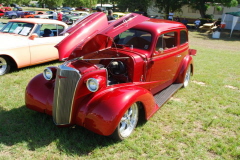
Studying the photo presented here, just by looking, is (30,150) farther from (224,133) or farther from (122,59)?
(224,133)

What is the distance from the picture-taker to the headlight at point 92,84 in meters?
3.02

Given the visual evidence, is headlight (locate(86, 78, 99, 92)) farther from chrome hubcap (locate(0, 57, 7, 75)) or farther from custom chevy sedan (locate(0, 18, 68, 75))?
chrome hubcap (locate(0, 57, 7, 75))

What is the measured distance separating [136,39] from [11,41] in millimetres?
3853

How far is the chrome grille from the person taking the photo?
9.91 ft

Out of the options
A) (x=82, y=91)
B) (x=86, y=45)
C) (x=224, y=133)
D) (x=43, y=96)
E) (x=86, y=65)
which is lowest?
(x=224, y=133)

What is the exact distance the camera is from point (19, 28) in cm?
675

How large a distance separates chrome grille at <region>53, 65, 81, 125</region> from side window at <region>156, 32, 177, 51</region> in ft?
6.57

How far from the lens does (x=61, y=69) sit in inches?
120

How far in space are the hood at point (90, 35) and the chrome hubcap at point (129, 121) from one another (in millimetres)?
1204

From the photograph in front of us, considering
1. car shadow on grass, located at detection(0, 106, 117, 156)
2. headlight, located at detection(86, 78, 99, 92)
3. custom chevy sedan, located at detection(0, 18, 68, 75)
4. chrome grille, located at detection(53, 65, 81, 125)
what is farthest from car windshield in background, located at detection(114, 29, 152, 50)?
custom chevy sedan, located at detection(0, 18, 68, 75)

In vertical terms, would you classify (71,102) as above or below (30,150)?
above

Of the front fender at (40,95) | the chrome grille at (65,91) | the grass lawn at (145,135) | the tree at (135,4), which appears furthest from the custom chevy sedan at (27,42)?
the tree at (135,4)

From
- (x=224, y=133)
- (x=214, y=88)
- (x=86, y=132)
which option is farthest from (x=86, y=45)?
(x=214, y=88)

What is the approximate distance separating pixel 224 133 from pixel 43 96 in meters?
3.17
